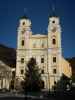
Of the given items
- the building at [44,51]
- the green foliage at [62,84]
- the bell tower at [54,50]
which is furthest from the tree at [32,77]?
the green foliage at [62,84]

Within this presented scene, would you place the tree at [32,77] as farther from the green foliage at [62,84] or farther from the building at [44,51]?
the green foliage at [62,84]

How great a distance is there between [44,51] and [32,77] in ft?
35.8

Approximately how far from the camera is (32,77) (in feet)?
229

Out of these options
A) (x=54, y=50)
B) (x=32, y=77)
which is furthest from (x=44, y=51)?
(x=32, y=77)

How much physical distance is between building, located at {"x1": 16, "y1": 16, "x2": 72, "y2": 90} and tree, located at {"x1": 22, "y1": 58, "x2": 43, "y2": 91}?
14.8 feet

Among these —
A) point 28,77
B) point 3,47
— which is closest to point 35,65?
point 28,77

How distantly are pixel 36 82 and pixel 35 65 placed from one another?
556 cm

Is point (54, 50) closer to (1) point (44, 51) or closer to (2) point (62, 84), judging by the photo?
(1) point (44, 51)

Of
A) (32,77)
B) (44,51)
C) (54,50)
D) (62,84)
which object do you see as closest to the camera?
(32,77)

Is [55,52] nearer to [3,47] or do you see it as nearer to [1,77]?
[1,77]

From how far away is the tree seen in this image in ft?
223

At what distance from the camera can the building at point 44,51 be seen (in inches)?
3000

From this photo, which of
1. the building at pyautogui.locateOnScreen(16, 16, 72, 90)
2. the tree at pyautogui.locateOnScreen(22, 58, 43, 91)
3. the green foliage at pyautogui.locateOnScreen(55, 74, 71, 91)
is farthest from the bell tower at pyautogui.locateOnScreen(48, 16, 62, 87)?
the tree at pyautogui.locateOnScreen(22, 58, 43, 91)

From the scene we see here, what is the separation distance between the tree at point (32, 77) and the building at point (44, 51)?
4.52 meters
